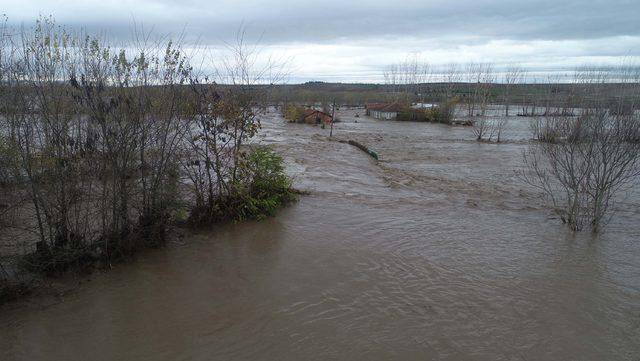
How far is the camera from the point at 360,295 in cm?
626

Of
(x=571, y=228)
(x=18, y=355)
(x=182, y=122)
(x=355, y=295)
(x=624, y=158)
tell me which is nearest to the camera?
(x=18, y=355)

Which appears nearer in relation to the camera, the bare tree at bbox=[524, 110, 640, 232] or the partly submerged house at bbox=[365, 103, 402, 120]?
the bare tree at bbox=[524, 110, 640, 232]

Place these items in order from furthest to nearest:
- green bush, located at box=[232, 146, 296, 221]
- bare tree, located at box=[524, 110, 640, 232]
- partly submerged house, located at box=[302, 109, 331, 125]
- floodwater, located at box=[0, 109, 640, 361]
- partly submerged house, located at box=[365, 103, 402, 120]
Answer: partly submerged house, located at box=[365, 103, 402, 120] → partly submerged house, located at box=[302, 109, 331, 125] → green bush, located at box=[232, 146, 296, 221] → bare tree, located at box=[524, 110, 640, 232] → floodwater, located at box=[0, 109, 640, 361]

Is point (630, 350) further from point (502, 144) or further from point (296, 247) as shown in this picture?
point (502, 144)

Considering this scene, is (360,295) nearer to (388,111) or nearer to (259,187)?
(259,187)

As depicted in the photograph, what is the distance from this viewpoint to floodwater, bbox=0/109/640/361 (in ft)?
16.5

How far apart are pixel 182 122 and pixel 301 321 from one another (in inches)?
176

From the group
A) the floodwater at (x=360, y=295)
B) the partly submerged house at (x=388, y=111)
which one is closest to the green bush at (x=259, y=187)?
the floodwater at (x=360, y=295)

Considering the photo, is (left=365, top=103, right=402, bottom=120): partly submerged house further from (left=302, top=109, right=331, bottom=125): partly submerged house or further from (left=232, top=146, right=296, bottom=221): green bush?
(left=232, top=146, right=296, bottom=221): green bush

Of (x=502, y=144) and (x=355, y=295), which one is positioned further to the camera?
(x=502, y=144)

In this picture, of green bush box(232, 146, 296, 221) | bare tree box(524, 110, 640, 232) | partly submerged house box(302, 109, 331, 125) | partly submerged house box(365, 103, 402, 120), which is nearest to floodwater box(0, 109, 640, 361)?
green bush box(232, 146, 296, 221)

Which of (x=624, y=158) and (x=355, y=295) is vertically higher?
(x=624, y=158)

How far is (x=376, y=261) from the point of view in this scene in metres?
7.55

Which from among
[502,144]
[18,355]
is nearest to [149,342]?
[18,355]
